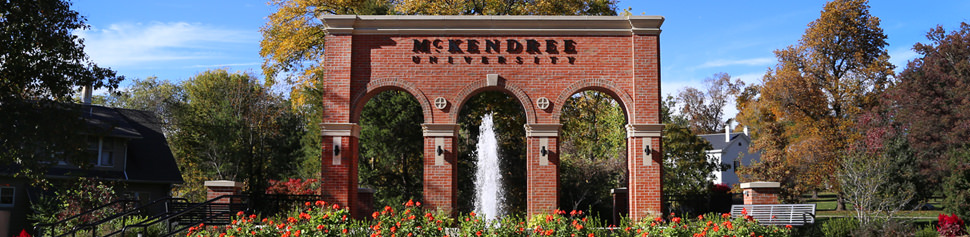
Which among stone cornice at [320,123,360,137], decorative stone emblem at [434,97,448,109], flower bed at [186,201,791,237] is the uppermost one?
decorative stone emblem at [434,97,448,109]

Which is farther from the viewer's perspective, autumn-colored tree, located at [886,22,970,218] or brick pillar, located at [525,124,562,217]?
autumn-colored tree, located at [886,22,970,218]

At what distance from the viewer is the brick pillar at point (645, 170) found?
16328mm

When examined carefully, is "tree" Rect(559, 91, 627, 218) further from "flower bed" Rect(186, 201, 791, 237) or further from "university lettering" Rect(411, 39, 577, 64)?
"flower bed" Rect(186, 201, 791, 237)

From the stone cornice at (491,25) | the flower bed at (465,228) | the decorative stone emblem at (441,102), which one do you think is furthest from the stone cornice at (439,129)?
the flower bed at (465,228)

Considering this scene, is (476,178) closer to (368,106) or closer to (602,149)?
(368,106)

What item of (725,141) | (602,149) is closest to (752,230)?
(602,149)

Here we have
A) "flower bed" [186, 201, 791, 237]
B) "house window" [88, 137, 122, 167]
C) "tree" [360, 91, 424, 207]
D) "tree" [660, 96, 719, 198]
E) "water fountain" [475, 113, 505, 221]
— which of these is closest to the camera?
"flower bed" [186, 201, 791, 237]

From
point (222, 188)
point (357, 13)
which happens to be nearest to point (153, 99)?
point (357, 13)

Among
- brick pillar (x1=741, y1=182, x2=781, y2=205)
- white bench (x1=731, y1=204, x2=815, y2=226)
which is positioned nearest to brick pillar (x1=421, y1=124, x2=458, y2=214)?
white bench (x1=731, y1=204, x2=815, y2=226)

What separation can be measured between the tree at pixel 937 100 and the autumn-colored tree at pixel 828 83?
4.33 meters

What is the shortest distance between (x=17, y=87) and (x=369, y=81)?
23.9ft

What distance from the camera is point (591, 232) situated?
39.2 ft

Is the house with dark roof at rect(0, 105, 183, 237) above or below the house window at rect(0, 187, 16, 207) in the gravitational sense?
above

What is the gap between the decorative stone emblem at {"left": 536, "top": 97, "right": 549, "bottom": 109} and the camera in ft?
54.3
